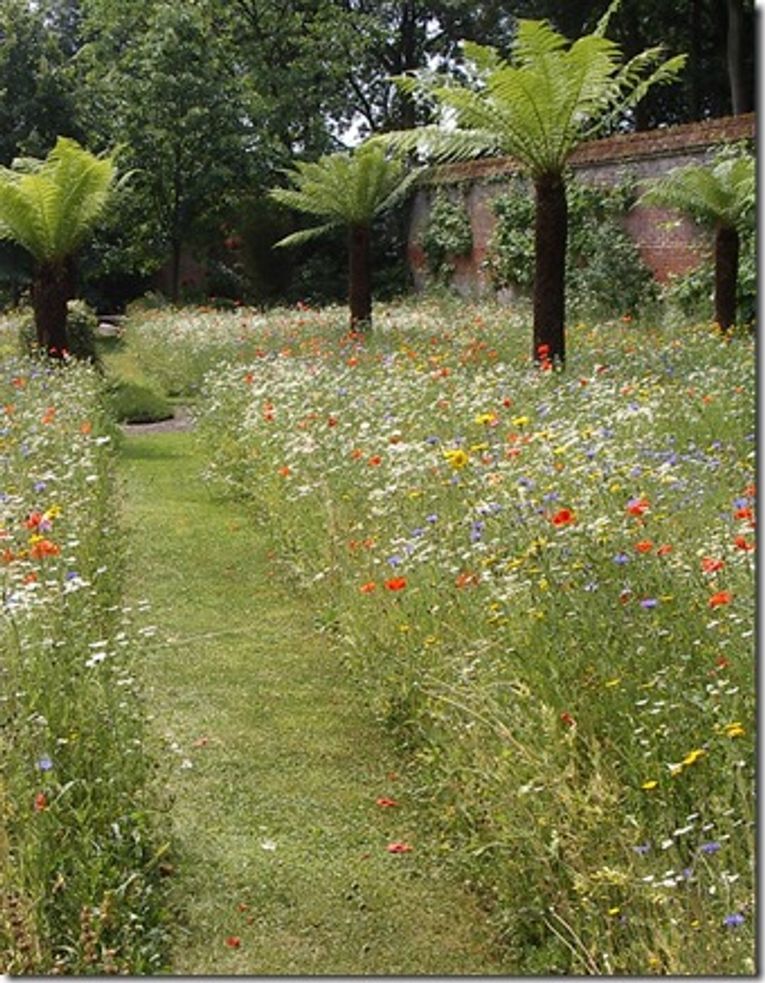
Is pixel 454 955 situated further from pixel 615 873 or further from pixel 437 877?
pixel 615 873

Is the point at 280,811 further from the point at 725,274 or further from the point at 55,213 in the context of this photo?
the point at 725,274

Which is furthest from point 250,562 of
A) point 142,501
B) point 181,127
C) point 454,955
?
point 181,127

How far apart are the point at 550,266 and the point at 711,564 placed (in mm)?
7465

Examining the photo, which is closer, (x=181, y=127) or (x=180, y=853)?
(x=180, y=853)

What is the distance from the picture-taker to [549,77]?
378 inches

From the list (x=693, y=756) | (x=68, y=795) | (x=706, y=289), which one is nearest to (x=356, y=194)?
(x=706, y=289)

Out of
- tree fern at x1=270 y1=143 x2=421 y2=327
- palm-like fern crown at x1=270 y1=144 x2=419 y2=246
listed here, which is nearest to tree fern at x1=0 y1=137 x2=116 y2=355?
tree fern at x1=270 y1=143 x2=421 y2=327

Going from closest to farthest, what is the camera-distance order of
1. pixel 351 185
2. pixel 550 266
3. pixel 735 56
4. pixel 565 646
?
pixel 565 646 < pixel 550 266 < pixel 351 185 < pixel 735 56

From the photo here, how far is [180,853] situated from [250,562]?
138 inches

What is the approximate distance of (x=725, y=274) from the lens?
496 inches

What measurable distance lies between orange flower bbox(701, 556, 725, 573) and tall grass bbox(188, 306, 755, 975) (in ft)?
0.05

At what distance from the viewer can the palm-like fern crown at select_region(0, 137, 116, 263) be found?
40.1ft

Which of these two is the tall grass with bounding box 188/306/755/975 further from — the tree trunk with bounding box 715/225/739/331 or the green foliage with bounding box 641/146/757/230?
the green foliage with bounding box 641/146/757/230

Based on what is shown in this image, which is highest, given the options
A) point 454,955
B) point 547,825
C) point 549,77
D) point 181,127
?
point 181,127
